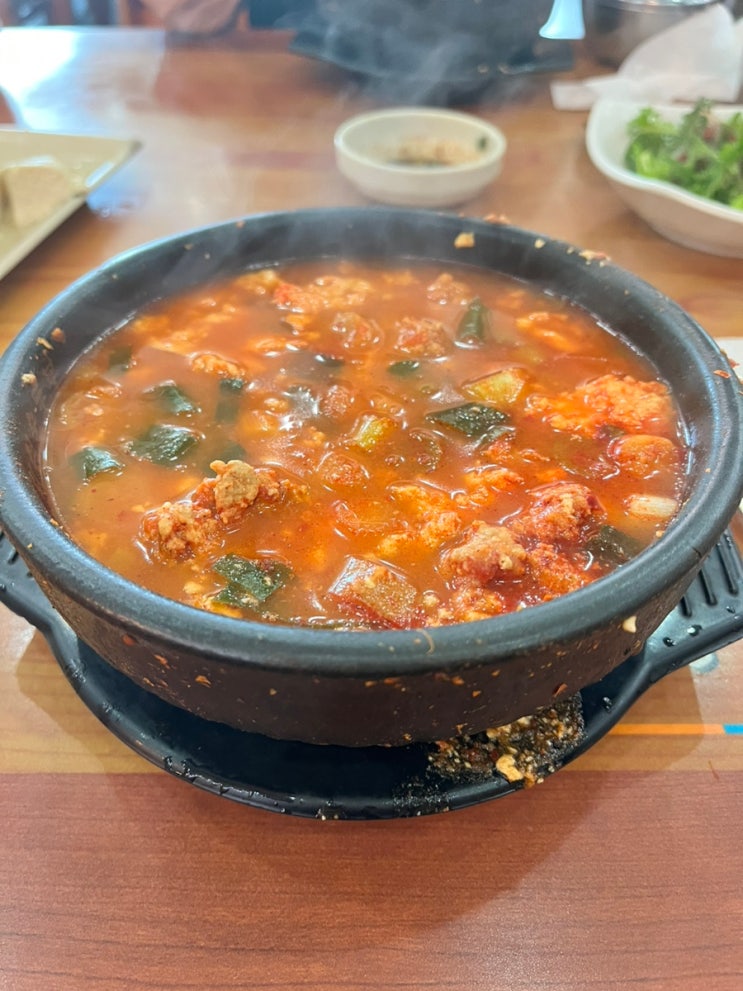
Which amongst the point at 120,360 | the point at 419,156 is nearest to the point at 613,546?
the point at 120,360

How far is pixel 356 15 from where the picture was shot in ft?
11.8

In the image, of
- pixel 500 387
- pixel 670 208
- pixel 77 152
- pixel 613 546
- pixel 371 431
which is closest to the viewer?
pixel 613 546

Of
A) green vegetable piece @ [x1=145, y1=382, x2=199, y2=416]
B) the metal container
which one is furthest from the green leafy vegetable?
green vegetable piece @ [x1=145, y1=382, x2=199, y2=416]

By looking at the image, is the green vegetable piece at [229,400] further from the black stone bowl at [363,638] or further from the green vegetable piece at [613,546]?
the green vegetable piece at [613,546]

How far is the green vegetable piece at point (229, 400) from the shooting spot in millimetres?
1554

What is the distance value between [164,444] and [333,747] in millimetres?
644

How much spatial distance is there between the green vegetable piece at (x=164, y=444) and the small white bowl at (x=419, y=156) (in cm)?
161

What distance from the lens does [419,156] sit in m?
3.08

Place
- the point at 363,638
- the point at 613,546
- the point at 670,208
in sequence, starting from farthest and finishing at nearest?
the point at 670,208, the point at 613,546, the point at 363,638

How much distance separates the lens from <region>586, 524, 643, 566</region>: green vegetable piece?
49.8 inches

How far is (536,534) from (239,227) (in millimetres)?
1142

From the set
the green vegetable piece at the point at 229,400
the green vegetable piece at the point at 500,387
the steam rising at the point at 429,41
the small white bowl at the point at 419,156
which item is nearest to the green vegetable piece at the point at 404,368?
the green vegetable piece at the point at 500,387

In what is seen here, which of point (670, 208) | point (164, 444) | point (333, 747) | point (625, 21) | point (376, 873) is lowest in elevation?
point (376, 873)

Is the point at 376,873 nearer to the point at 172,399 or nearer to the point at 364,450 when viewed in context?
the point at 364,450
